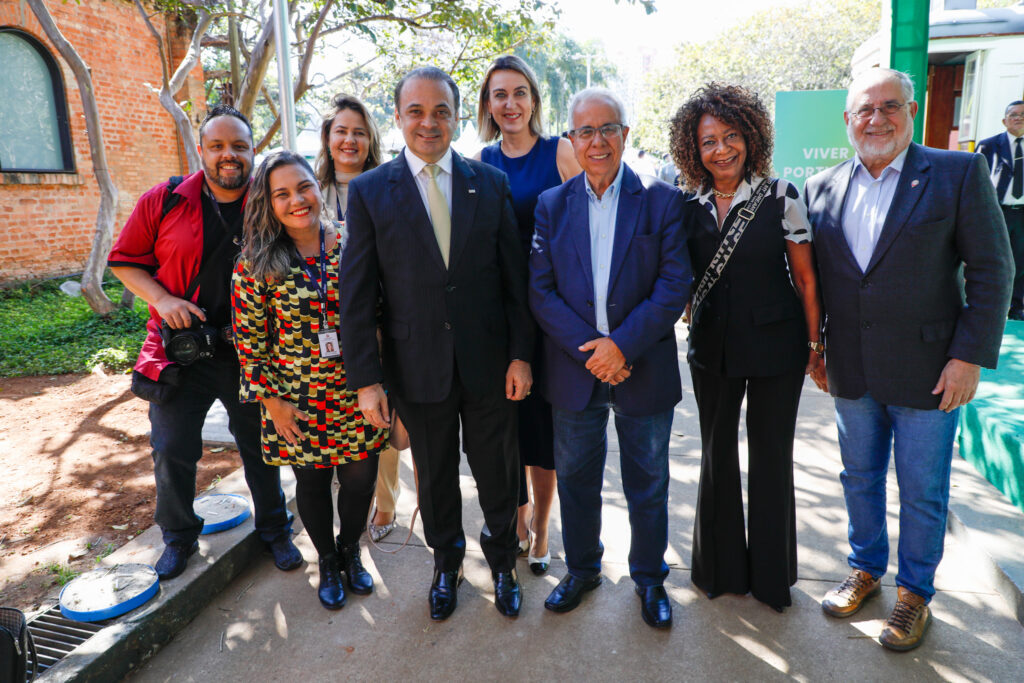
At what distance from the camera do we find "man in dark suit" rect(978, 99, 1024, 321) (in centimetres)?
680

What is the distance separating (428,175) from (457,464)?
125 centimetres

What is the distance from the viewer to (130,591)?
2879 mm

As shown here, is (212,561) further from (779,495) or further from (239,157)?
(779,495)

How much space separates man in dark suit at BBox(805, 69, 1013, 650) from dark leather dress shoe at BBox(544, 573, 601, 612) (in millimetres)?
1052

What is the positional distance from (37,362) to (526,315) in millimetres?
6611

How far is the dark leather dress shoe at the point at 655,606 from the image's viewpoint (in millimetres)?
2838

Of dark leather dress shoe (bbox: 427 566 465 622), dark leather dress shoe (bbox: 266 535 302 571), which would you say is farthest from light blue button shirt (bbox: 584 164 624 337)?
dark leather dress shoe (bbox: 266 535 302 571)

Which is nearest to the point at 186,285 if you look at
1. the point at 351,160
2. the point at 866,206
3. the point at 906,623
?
the point at 351,160

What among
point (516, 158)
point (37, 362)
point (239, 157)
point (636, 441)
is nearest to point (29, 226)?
point (37, 362)

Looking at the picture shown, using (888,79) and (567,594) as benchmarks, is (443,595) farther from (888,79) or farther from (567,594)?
(888,79)

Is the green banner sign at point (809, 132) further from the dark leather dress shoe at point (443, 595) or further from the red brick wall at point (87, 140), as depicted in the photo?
the red brick wall at point (87, 140)

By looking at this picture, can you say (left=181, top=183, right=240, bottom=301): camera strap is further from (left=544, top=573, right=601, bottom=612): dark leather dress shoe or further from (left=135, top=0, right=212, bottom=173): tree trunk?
(left=135, top=0, right=212, bottom=173): tree trunk

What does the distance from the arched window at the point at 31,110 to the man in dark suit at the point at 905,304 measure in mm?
11453

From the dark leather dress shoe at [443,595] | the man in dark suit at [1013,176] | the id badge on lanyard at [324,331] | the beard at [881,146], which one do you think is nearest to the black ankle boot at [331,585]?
the dark leather dress shoe at [443,595]
